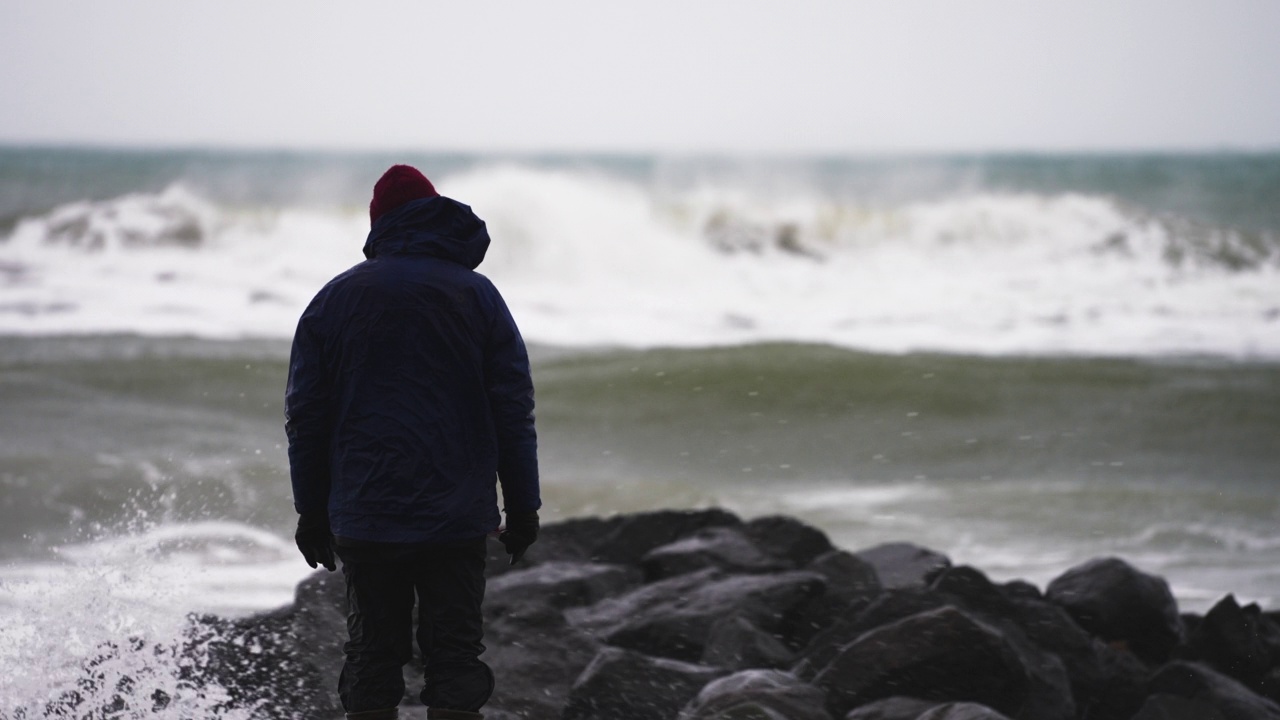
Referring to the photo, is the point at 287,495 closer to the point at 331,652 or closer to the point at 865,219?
the point at 331,652

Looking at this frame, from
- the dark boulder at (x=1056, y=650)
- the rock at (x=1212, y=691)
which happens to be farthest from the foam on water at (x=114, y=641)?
the rock at (x=1212, y=691)

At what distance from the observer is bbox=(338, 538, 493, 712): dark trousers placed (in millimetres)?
2996

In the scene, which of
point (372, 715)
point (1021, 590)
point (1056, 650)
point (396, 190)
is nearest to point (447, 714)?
point (372, 715)

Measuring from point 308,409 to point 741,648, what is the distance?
2.20m

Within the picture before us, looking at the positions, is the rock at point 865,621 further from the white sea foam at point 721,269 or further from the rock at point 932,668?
the white sea foam at point 721,269

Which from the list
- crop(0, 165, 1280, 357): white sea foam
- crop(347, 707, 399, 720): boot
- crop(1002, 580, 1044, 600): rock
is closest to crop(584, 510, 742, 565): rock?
crop(1002, 580, 1044, 600): rock

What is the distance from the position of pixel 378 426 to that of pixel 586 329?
17.5 meters

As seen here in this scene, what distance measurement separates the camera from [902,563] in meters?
5.92

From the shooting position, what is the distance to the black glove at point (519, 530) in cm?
300

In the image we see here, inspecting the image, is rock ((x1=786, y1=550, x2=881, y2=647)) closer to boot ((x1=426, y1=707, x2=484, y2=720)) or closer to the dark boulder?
the dark boulder

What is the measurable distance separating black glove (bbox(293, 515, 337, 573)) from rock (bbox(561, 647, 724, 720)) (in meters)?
1.39

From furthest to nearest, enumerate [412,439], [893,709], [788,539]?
[788,539] → [893,709] → [412,439]

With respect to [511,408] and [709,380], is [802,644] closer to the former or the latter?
[511,408]

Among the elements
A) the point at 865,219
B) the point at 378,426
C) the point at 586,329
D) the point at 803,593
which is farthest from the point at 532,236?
the point at 378,426
